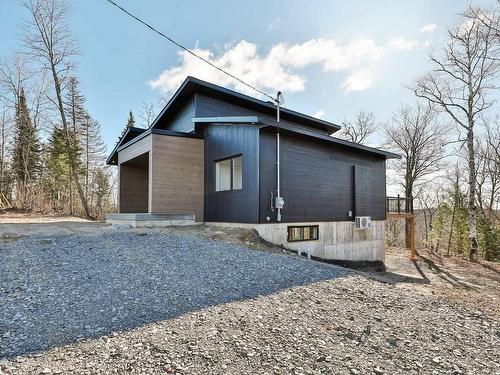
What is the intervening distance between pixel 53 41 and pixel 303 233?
694 inches

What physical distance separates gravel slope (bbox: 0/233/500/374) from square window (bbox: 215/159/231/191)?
4.66m

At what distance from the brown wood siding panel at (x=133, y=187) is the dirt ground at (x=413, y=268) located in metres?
1.71

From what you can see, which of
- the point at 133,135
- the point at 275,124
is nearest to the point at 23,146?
the point at 133,135

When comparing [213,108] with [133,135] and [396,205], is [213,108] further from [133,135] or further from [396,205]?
[396,205]

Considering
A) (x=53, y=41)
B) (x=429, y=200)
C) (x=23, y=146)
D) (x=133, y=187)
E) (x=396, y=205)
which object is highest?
(x=53, y=41)

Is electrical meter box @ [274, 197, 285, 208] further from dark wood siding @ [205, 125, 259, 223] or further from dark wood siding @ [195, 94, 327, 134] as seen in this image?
dark wood siding @ [195, 94, 327, 134]

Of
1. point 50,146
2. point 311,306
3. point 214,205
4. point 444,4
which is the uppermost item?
point 444,4

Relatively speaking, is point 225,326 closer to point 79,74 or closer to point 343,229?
point 343,229

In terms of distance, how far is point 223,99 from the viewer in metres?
11.6

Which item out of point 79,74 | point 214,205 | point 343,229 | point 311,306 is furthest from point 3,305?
point 79,74

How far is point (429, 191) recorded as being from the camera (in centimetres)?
2331

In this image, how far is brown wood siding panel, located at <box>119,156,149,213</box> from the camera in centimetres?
1300

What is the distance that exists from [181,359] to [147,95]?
24631 mm

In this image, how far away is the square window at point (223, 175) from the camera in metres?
9.64
